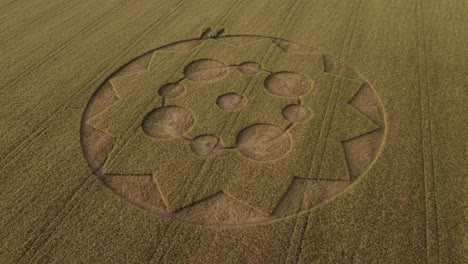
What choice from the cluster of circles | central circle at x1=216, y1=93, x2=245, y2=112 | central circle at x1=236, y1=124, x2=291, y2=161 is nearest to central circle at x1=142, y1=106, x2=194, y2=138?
the cluster of circles

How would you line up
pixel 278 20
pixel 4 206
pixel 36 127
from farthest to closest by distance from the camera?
pixel 278 20 → pixel 36 127 → pixel 4 206

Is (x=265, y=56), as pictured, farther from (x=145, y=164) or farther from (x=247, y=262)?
(x=247, y=262)

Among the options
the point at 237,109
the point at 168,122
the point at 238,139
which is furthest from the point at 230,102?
the point at 168,122

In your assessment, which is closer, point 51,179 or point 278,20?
point 51,179

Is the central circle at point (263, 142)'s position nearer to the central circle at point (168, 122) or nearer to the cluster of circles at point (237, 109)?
the cluster of circles at point (237, 109)

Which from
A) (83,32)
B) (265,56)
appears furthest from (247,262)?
(83,32)

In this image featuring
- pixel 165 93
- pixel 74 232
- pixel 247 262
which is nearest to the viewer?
pixel 247 262

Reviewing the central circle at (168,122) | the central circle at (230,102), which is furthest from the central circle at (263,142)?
the central circle at (168,122)
